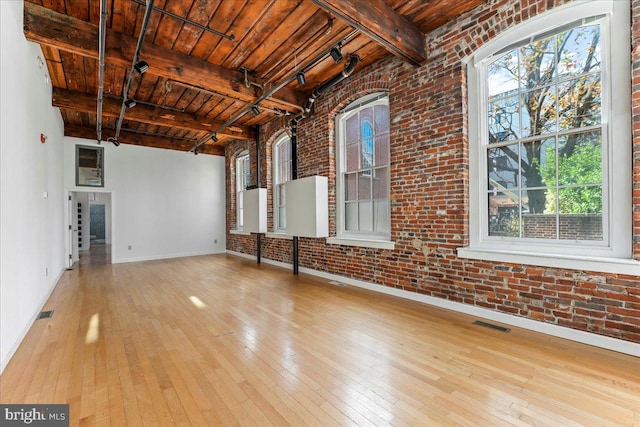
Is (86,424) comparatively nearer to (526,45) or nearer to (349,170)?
(349,170)

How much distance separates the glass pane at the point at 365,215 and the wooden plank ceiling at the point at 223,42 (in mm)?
2320

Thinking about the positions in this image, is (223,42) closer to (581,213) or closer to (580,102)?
(580,102)

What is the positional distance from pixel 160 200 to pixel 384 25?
316 inches

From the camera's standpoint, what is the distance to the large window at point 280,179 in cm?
721

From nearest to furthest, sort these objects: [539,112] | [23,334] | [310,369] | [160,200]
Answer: [310,369], [23,334], [539,112], [160,200]

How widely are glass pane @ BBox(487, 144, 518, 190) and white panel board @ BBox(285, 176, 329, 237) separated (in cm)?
281

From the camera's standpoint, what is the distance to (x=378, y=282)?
4.57m

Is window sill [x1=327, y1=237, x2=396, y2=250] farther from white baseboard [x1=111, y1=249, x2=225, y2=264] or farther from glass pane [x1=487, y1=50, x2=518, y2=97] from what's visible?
white baseboard [x1=111, y1=249, x2=225, y2=264]

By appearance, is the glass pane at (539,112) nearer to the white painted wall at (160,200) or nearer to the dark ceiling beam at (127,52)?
the dark ceiling beam at (127,52)

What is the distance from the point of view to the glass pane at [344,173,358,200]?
525cm

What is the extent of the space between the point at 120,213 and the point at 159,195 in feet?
3.70

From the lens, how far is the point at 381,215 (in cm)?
480

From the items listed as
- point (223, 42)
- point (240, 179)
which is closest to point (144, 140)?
point (240, 179)

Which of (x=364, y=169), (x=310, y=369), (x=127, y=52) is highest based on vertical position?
(x=127, y=52)
